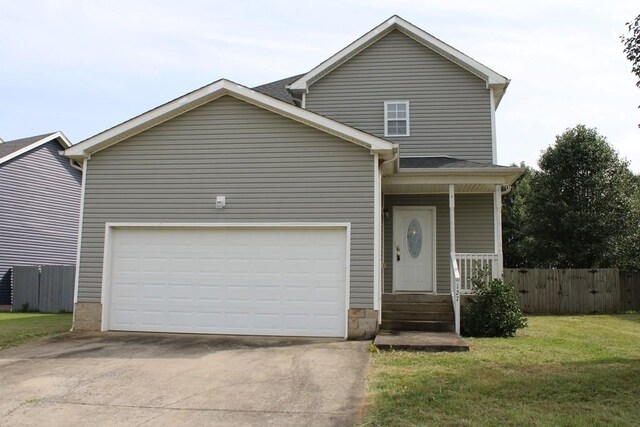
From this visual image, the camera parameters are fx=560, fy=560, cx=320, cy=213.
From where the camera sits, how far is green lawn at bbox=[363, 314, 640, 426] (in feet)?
17.2

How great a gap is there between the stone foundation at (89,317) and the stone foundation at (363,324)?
4.65 meters

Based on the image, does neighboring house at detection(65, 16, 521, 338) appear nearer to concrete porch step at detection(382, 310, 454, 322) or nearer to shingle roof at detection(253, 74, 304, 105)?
concrete porch step at detection(382, 310, 454, 322)

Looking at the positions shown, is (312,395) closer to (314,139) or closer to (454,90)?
(314,139)

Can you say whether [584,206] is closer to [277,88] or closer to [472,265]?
[472,265]

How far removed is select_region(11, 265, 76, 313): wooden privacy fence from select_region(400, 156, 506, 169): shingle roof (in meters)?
11.5

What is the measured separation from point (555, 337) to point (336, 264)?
4.17 metres

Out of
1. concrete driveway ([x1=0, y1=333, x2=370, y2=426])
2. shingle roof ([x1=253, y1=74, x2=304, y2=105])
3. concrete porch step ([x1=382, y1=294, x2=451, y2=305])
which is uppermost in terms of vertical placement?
shingle roof ([x1=253, y1=74, x2=304, y2=105])

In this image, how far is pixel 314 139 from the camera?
401 inches

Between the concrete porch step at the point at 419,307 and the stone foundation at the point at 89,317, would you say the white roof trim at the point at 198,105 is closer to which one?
the stone foundation at the point at 89,317

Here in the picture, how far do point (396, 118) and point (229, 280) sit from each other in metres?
6.21

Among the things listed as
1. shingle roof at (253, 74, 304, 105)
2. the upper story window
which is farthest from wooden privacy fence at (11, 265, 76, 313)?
the upper story window

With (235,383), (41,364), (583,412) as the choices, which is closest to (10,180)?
(41,364)

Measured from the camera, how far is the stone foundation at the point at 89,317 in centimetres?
1036

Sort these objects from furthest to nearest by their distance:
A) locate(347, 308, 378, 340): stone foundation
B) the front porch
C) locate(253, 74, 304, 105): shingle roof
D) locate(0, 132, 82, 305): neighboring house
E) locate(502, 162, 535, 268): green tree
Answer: locate(502, 162, 535, 268): green tree
locate(0, 132, 82, 305): neighboring house
locate(253, 74, 304, 105): shingle roof
the front porch
locate(347, 308, 378, 340): stone foundation
